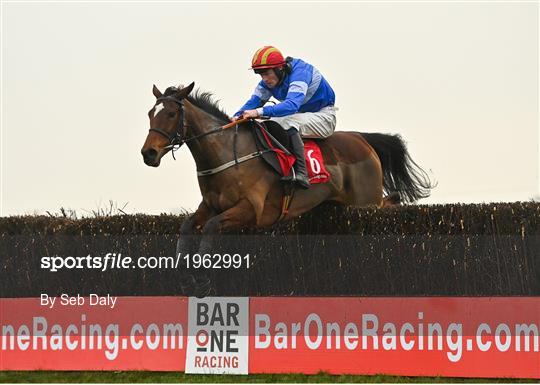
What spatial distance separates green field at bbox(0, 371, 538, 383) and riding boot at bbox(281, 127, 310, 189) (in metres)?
2.49

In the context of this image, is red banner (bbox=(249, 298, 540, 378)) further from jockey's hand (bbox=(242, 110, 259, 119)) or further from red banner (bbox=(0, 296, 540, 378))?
jockey's hand (bbox=(242, 110, 259, 119))

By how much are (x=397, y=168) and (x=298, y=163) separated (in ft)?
8.19

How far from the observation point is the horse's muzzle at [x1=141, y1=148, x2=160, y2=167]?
9078 millimetres

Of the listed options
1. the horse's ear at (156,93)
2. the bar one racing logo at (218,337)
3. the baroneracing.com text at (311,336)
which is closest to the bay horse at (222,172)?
the horse's ear at (156,93)

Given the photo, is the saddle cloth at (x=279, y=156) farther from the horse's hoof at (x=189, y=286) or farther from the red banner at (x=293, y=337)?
the red banner at (x=293, y=337)

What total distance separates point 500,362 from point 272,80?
3.97 m

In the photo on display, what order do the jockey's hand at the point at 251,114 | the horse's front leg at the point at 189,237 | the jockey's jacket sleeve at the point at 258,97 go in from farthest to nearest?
the jockey's jacket sleeve at the point at 258,97 → the jockey's hand at the point at 251,114 → the horse's front leg at the point at 189,237

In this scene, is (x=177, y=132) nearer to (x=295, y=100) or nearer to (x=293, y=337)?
(x=295, y=100)

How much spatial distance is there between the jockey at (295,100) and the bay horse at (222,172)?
253 millimetres

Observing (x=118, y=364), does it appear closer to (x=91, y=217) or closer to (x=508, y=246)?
(x=91, y=217)

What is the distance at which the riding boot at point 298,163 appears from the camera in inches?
396

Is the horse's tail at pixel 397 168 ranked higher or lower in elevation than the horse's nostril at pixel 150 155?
higher

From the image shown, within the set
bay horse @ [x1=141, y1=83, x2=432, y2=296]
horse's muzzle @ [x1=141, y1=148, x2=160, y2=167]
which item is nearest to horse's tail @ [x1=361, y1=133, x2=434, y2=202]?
bay horse @ [x1=141, y1=83, x2=432, y2=296]

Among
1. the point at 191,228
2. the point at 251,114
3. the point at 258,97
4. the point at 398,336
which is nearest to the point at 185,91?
the point at 251,114
